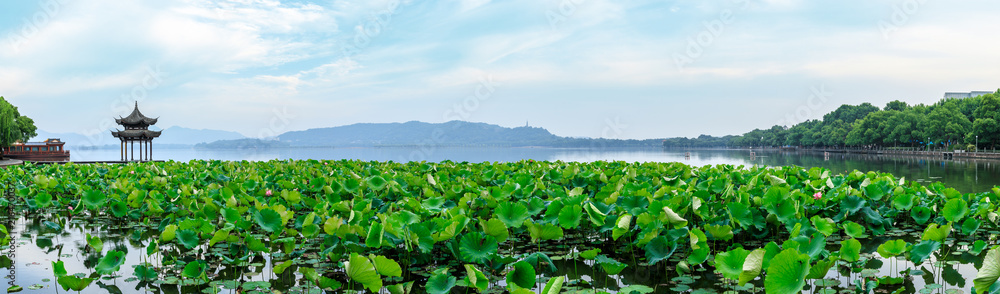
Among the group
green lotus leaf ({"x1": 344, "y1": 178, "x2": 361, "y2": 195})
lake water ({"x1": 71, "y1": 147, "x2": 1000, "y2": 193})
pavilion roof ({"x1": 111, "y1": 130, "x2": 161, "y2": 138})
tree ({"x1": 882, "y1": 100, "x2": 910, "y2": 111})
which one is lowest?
lake water ({"x1": 71, "y1": 147, "x2": 1000, "y2": 193})

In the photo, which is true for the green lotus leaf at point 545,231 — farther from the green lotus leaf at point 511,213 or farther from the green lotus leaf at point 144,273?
the green lotus leaf at point 144,273

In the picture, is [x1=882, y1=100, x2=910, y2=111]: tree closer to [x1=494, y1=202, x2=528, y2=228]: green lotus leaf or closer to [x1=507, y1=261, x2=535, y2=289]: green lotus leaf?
[x1=494, y1=202, x2=528, y2=228]: green lotus leaf

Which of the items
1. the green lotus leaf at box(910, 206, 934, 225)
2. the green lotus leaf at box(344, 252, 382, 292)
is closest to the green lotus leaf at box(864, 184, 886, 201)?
the green lotus leaf at box(910, 206, 934, 225)

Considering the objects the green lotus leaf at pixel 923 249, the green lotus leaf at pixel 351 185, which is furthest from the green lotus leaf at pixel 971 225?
the green lotus leaf at pixel 351 185

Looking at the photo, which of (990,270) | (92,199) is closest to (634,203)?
(990,270)

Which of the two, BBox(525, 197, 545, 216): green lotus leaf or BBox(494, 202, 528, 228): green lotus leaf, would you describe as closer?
BBox(494, 202, 528, 228): green lotus leaf

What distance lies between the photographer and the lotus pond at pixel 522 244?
14.9 feet

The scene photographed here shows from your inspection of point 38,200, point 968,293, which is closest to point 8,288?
point 38,200

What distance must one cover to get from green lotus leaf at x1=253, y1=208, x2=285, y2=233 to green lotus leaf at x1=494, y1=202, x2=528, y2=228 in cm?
217

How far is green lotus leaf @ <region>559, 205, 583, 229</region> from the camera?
5844 mm

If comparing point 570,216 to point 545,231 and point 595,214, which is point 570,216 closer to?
point 595,214

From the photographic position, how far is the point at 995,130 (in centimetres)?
5506

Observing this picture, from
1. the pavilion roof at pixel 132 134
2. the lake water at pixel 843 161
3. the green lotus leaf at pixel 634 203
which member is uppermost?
the pavilion roof at pixel 132 134

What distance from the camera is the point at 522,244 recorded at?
7.23 metres
